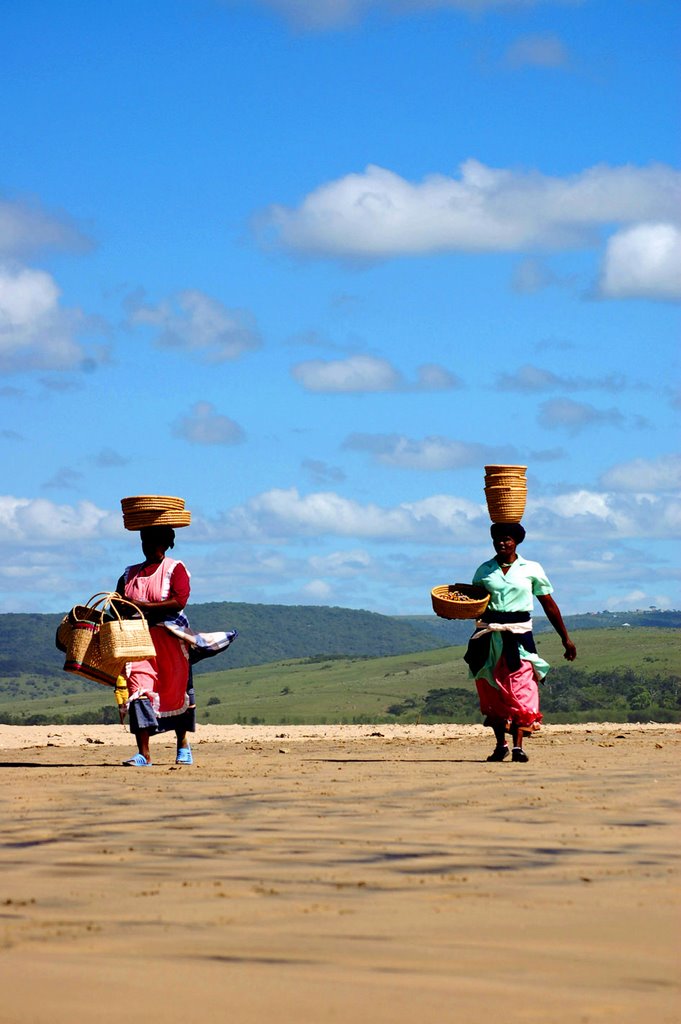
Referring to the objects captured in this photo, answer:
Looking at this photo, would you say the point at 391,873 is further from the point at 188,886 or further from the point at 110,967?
the point at 110,967

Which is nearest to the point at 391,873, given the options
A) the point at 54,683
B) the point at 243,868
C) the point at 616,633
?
the point at 243,868

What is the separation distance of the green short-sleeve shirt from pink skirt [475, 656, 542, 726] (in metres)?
0.47

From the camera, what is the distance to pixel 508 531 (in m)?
13.4

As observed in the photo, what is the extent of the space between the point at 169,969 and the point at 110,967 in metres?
0.19

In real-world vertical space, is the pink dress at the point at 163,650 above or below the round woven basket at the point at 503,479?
below

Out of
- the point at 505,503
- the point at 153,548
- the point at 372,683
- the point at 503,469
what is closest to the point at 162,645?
the point at 153,548

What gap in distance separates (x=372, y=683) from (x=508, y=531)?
25612 millimetres

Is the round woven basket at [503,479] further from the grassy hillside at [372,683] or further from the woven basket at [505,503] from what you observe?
the grassy hillside at [372,683]

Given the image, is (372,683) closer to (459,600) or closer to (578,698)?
(578,698)

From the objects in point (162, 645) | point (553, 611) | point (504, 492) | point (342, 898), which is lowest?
point (342, 898)

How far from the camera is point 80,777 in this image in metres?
11.7

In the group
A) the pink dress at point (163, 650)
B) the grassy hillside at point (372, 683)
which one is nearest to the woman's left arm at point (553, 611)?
the pink dress at point (163, 650)

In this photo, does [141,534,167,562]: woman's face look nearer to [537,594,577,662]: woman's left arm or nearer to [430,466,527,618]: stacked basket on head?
[430,466,527,618]: stacked basket on head

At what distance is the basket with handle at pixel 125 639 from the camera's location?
12.2 metres
